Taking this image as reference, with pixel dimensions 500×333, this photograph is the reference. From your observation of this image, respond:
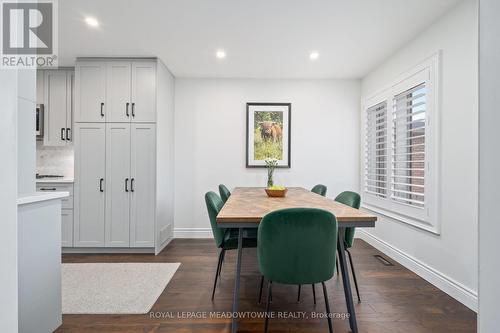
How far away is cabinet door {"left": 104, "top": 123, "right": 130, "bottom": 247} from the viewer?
338 centimetres

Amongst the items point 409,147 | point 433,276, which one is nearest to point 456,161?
point 409,147

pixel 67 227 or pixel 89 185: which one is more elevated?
pixel 89 185

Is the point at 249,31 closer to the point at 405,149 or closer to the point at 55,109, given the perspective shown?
the point at 405,149

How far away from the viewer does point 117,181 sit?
3.39m

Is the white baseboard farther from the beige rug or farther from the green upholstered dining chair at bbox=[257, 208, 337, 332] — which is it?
the beige rug

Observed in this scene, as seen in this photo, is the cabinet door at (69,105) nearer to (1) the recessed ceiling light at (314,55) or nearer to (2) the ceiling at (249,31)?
(2) the ceiling at (249,31)

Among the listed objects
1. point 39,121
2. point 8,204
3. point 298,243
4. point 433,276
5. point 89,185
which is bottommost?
point 433,276

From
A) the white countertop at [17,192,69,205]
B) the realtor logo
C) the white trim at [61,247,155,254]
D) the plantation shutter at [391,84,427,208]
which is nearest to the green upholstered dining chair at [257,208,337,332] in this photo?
the realtor logo

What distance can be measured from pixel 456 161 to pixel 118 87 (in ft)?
13.1

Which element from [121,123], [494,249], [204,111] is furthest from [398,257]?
[121,123]

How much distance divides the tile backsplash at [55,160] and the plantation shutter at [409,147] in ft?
15.4

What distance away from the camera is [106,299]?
7.22 ft

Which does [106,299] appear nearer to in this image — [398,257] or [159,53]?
[159,53]

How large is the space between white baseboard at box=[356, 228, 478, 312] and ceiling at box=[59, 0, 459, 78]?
251 centimetres
